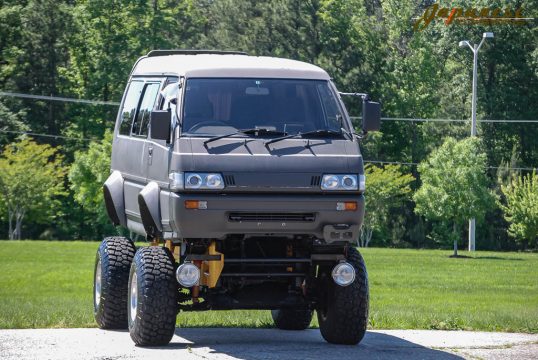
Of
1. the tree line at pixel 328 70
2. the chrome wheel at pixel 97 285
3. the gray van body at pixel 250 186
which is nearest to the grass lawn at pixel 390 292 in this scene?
the chrome wheel at pixel 97 285

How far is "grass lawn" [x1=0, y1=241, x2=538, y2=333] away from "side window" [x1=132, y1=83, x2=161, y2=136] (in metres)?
2.34

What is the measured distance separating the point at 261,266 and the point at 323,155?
1245 millimetres

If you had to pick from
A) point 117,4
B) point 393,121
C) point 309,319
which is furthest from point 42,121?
point 309,319

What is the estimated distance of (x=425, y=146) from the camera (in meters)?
83.3

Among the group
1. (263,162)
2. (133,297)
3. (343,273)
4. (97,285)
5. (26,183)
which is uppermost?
(263,162)

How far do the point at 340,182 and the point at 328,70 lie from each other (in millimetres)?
67937

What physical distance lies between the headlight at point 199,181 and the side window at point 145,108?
1867 mm

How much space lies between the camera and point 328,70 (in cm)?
7925

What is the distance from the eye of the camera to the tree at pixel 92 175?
72.6 metres

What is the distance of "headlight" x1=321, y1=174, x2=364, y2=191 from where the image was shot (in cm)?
1168

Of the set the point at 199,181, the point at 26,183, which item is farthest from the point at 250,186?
the point at 26,183

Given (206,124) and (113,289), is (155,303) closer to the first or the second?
(206,124)

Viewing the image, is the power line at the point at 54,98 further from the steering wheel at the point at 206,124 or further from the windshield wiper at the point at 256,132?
the windshield wiper at the point at 256,132

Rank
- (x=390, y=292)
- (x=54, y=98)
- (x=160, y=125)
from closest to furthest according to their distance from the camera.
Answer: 1. (x=160, y=125)
2. (x=390, y=292)
3. (x=54, y=98)
